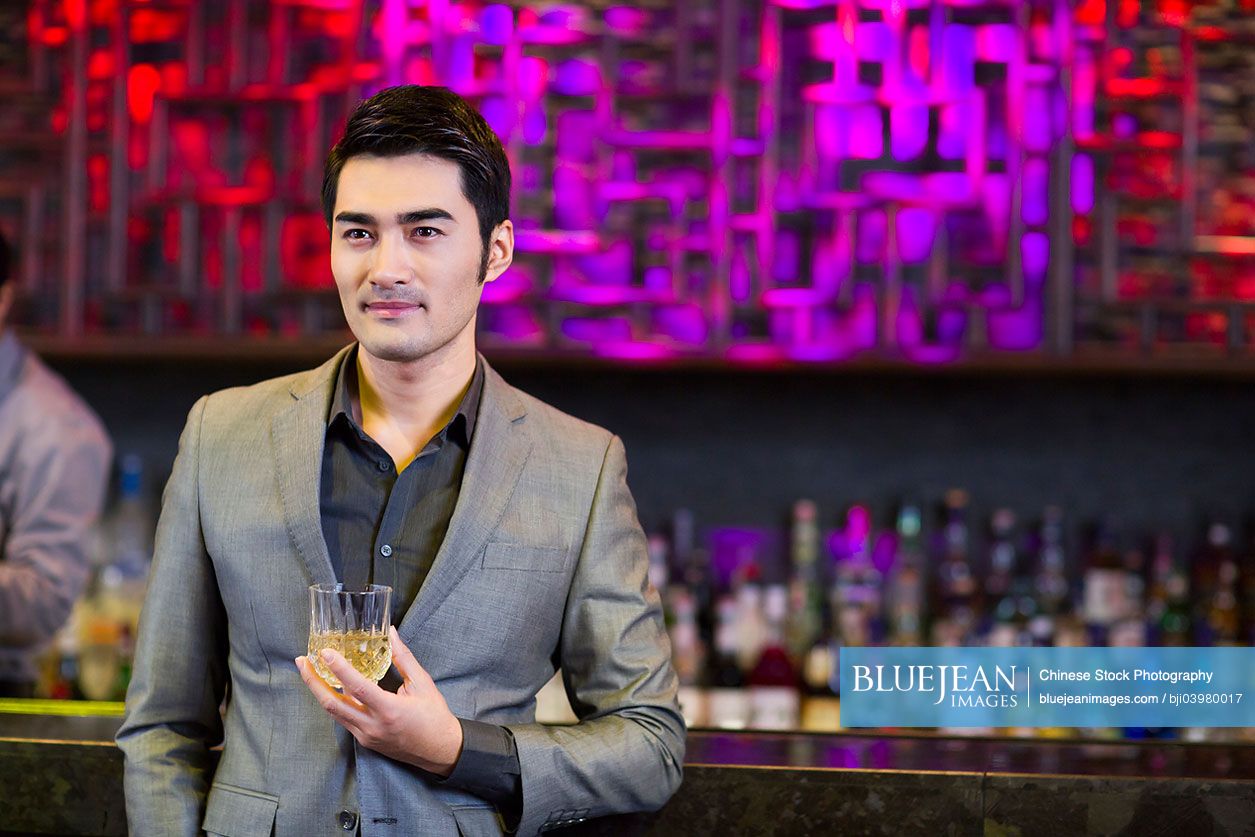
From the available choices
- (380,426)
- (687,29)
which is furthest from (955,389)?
(380,426)

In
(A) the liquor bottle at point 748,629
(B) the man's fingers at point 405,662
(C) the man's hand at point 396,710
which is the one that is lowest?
(A) the liquor bottle at point 748,629

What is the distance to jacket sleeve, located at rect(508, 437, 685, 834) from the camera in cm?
122

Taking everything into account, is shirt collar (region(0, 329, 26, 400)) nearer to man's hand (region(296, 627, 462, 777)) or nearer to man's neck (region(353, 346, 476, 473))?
man's neck (region(353, 346, 476, 473))

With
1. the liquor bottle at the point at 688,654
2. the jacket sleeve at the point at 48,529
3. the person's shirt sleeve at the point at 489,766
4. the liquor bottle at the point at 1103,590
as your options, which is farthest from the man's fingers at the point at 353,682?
the liquor bottle at the point at 1103,590

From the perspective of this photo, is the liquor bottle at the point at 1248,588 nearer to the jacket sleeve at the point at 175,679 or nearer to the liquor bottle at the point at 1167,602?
the liquor bottle at the point at 1167,602

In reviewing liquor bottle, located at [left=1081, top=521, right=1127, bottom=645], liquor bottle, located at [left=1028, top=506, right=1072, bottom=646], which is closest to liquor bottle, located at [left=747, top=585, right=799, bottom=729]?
liquor bottle, located at [left=1028, top=506, right=1072, bottom=646]

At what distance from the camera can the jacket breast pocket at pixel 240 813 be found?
3.94 ft

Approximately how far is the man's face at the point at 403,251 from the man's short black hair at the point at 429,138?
0.04 ft

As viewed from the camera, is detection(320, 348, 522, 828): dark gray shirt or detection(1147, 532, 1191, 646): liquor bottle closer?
detection(320, 348, 522, 828): dark gray shirt

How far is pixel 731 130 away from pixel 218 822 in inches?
68.3

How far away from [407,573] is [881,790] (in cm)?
51

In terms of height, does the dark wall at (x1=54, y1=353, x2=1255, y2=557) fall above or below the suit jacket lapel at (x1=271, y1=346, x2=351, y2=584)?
below

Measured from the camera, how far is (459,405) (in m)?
1.34

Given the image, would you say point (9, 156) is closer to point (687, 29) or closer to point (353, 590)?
point (687, 29)
